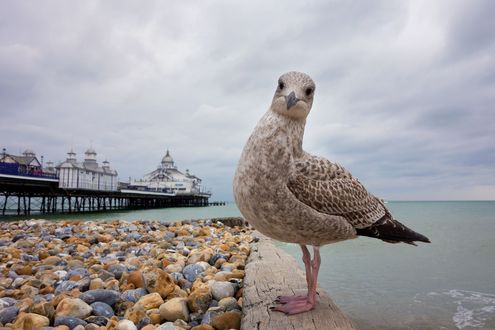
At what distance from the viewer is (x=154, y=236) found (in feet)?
28.3

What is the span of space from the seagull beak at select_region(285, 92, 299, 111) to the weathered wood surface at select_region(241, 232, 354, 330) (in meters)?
1.63

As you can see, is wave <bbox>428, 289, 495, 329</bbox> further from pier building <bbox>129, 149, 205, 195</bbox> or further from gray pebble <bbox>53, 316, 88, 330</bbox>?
pier building <bbox>129, 149, 205, 195</bbox>

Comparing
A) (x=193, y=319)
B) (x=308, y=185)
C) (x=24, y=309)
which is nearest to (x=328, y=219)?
(x=308, y=185)

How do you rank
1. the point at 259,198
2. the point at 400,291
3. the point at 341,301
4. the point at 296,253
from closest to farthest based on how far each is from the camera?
1. the point at 259,198
2. the point at 341,301
3. the point at 400,291
4. the point at 296,253

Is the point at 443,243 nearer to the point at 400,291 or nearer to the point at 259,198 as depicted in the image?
the point at 400,291

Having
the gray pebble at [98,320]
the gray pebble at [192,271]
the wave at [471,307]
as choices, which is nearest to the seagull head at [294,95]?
the gray pebble at [98,320]

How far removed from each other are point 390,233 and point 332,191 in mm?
661

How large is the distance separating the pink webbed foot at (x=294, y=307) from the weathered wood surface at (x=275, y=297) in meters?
0.03

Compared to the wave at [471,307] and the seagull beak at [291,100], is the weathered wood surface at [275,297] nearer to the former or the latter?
the seagull beak at [291,100]

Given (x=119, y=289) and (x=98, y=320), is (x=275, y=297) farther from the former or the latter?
(x=119, y=289)

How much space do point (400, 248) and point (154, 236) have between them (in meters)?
11.0

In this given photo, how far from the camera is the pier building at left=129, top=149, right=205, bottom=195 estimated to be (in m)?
84.4

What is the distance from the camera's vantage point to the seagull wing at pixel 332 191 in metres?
2.67

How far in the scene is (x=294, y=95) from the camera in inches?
99.9
